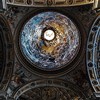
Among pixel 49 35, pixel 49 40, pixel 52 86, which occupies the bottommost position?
pixel 52 86

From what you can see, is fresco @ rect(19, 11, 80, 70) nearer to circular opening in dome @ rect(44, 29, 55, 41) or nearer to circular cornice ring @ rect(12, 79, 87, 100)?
circular opening in dome @ rect(44, 29, 55, 41)

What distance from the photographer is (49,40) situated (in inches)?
760

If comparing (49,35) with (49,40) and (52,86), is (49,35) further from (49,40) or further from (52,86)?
(52,86)

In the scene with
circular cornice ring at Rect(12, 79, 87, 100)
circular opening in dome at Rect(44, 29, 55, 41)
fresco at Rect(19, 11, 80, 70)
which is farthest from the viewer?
circular opening in dome at Rect(44, 29, 55, 41)

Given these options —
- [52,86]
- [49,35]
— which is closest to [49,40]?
[49,35]

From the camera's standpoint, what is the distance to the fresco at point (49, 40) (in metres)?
18.2

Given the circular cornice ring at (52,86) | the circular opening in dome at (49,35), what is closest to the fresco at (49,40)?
the circular opening in dome at (49,35)

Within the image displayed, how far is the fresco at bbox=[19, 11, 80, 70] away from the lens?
59.6 ft

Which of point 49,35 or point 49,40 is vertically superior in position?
point 49,35

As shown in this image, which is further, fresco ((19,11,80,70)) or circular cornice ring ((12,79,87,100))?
fresco ((19,11,80,70))

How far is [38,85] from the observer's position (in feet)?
59.5

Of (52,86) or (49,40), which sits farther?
(49,40)

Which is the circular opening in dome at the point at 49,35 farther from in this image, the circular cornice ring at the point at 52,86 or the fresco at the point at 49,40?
the circular cornice ring at the point at 52,86

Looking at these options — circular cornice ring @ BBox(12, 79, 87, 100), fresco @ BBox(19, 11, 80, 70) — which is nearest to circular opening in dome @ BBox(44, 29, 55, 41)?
fresco @ BBox(19, 11, 80, 70)
